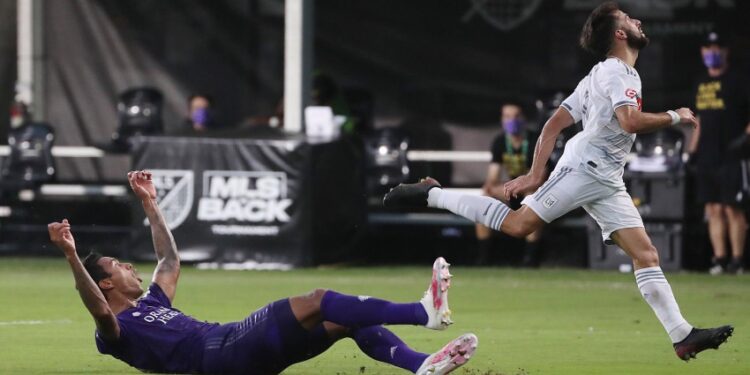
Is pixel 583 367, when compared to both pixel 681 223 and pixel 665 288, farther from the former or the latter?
pixel 681 223

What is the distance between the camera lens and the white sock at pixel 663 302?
9.54 m

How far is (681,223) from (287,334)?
36.8 feet

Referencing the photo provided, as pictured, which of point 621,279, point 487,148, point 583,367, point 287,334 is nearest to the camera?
point 287,334

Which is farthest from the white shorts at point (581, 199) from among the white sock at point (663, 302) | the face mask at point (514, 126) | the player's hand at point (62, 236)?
the face mask at point (514, 126)

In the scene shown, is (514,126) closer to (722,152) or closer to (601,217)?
(722,152)

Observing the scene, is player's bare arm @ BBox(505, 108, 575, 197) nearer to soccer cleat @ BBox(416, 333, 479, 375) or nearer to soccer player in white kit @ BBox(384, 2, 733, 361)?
soccer player in white kit @ BBox(384, 2, 733, 361)

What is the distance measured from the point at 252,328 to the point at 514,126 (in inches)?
440

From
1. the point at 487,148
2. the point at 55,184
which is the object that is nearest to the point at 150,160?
the point at 55,184

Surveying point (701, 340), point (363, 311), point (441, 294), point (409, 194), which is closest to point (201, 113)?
point (409, 194)

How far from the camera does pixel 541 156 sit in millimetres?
10047

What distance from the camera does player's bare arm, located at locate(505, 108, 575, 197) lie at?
993cm

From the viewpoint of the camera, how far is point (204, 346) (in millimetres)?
8664

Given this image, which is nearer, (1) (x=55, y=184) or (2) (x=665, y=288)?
(2) (x=665, y=288)

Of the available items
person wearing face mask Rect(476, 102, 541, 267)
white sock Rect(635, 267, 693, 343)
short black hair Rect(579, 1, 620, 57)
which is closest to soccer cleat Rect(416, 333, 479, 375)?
white sock Rect(635, 267, 693, 343)
